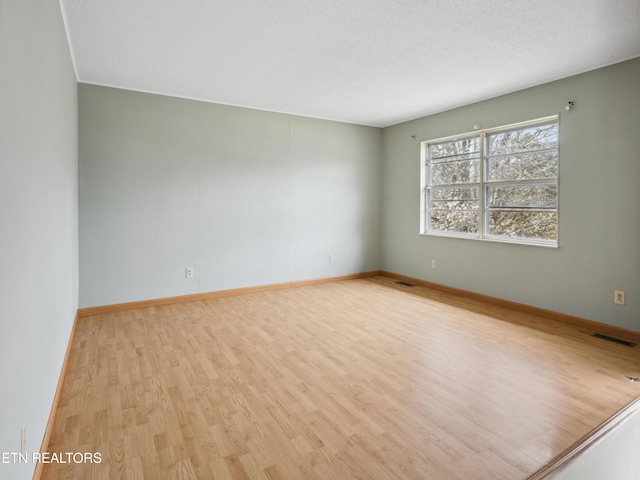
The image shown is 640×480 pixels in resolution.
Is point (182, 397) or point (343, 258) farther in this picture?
point (343, 258)

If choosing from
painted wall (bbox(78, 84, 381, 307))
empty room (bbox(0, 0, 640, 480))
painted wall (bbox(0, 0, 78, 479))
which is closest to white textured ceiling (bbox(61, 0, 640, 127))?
empty room (bbox(0, 0, 640, 480))

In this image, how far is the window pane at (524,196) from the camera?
397 cm

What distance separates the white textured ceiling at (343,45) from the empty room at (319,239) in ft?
0.09

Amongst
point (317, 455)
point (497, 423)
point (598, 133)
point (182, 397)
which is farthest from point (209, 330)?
→ point (598, 133)

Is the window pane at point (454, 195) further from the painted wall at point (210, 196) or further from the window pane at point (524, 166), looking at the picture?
the painted wall at point (210, 196)

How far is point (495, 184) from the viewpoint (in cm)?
448

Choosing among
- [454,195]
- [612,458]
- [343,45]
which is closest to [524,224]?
[454,195]

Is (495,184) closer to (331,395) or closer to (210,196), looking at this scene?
(331,395)

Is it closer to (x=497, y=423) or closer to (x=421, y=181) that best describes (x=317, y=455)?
(x=497, y=423)

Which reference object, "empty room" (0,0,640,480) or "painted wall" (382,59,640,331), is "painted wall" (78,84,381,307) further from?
"painted wall" (382,59,640,331)

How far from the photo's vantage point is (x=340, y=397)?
2.28 meters

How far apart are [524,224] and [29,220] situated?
453 cm

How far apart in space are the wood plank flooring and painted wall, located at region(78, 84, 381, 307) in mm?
792

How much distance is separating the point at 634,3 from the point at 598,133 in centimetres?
Result: 141
